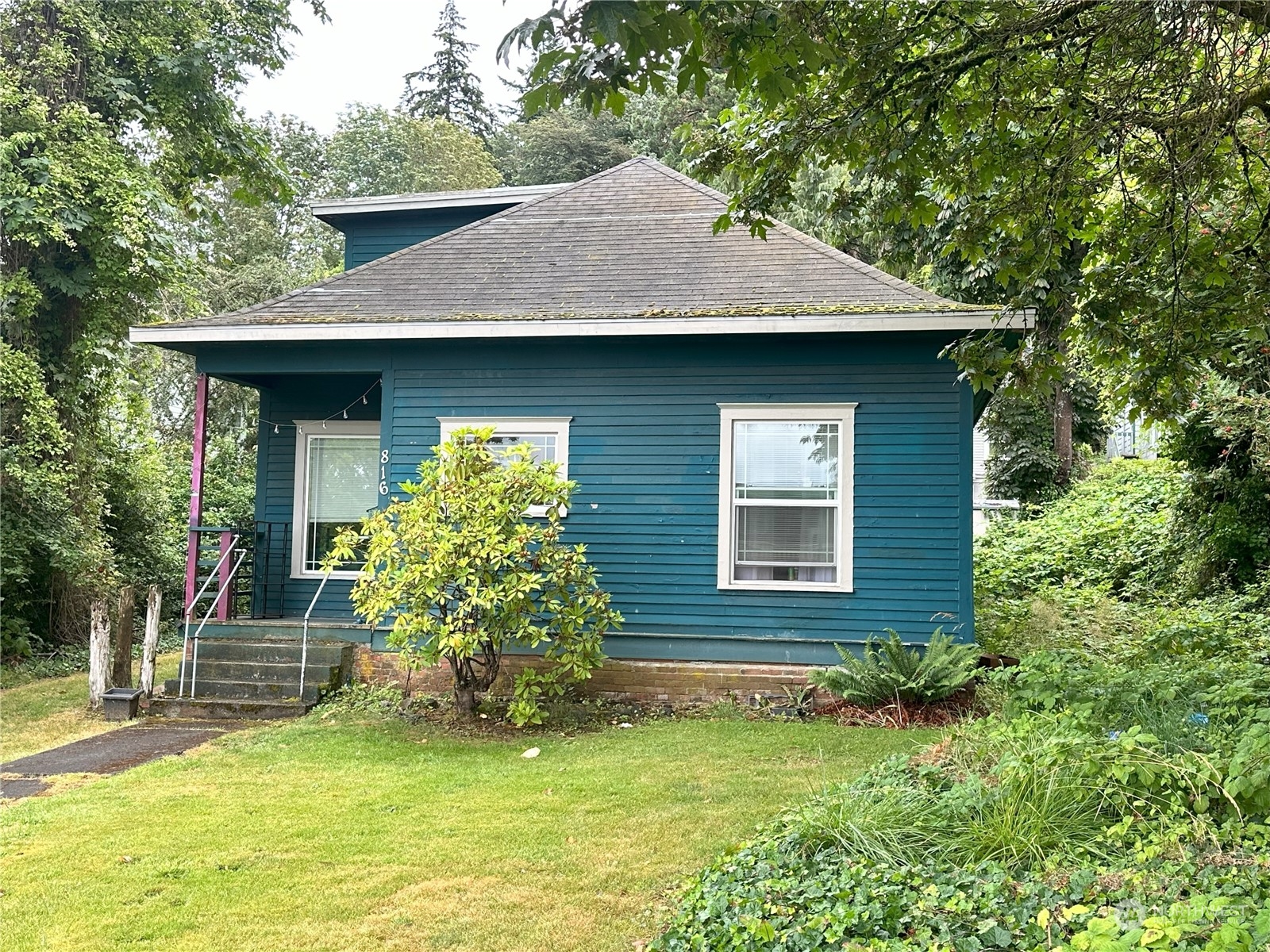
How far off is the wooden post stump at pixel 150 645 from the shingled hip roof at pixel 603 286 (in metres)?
→ 2.63

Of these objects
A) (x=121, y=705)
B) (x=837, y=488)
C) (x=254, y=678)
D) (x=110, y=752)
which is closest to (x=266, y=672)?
(x=254, y=678)

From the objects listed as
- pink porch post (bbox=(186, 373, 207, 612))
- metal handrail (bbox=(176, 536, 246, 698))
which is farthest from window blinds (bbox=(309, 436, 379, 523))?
pink porch post (bbox=(186, 373, 207, 612))

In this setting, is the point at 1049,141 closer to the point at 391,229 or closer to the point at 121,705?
the point at 121,705

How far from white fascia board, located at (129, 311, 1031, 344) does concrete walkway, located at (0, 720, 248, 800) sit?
3.75 meters

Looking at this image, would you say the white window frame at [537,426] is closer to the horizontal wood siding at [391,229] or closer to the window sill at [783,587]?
the window sill at [783,587]

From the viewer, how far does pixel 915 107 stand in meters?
5.39

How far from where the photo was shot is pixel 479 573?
7715mm

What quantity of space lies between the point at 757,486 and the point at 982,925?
606 centimetres

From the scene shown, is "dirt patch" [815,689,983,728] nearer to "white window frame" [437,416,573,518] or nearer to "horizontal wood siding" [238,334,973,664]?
"horizontal wood siding" [238,334,973,664]

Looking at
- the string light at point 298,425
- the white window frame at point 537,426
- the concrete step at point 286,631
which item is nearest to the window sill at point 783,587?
the white window frame at point 537,426

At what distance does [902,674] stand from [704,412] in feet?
9.93

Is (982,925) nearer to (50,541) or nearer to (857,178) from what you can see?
(857,178)

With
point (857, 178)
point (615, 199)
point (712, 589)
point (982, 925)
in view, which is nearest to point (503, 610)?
point (712, 589)

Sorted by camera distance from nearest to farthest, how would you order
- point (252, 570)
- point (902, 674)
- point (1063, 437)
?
point (902, 674) < point (252, 570) < point (1063, 437)
